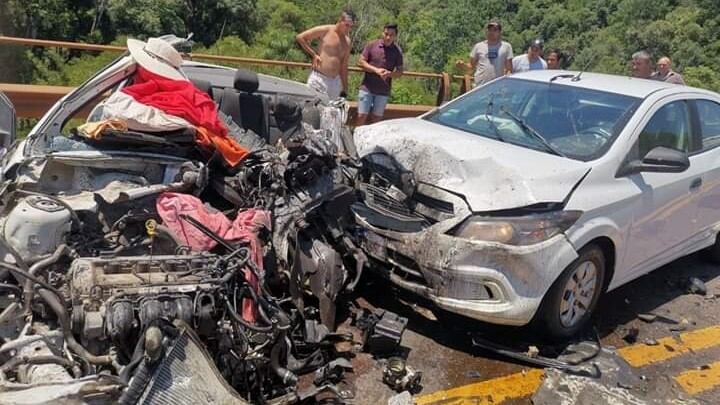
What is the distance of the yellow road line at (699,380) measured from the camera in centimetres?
404

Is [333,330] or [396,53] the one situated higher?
[396,53]

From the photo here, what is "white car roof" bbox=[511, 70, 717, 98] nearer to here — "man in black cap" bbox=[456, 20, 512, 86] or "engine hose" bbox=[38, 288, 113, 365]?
"man in black cap" bbox=[456, 20, 512, 86]

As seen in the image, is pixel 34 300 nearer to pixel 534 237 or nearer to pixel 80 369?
pixel 80 369

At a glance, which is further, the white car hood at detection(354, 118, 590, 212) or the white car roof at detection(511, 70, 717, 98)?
the white car roof at detection(511, 70, 717, 98)

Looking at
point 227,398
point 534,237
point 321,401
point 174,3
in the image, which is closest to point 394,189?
point 534,237

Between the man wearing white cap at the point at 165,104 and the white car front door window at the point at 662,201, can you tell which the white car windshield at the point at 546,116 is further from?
the man wearing white cap at the point at 165,104

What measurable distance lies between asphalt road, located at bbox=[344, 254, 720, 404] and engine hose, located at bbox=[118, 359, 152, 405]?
4.36 ft

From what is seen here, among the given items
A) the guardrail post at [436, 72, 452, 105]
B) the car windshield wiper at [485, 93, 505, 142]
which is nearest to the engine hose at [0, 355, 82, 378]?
the car windshield wiper at [485, 93, 505, 142]

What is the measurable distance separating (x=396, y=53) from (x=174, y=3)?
35959mm

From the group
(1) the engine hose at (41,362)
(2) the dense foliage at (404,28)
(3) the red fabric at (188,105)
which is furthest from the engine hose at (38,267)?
(2) the dense foliage at (404,28)

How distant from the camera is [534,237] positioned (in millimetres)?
3873

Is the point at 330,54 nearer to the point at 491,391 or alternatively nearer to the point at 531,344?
the point at 531,344

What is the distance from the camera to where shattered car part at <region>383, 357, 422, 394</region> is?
3683 millimetres

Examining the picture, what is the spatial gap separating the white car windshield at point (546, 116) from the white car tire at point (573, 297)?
712 mm
